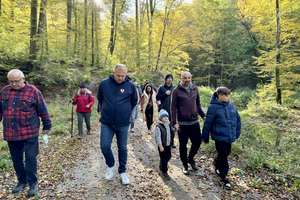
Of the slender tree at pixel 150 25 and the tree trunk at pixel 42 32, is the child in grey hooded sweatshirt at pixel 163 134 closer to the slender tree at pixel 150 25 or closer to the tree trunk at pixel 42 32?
the tree trunk at pixel 42 32

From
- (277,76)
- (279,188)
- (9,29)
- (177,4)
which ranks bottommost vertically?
(279,188)

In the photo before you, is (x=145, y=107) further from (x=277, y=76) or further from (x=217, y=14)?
(x=217, y=14)

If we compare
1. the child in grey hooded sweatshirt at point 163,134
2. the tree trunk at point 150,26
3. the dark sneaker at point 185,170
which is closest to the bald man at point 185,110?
the child in grey hooded sweatshirt at point 163,134

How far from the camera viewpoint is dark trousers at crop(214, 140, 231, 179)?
6680 mm

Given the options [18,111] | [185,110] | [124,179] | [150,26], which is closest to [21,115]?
[18,111]

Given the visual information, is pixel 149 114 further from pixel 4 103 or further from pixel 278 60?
pixel 278 60

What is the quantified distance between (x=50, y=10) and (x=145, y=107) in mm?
14233

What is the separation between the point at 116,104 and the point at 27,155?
5.59 ft

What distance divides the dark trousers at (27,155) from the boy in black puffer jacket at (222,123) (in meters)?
3.15

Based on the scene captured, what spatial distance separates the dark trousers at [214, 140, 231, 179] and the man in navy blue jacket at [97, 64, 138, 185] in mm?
1831

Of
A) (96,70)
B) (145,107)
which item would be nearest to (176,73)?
(96,70)

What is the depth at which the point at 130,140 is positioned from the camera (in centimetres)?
1102

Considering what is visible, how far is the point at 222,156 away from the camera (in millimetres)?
6797

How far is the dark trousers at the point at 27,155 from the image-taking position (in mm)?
5645
